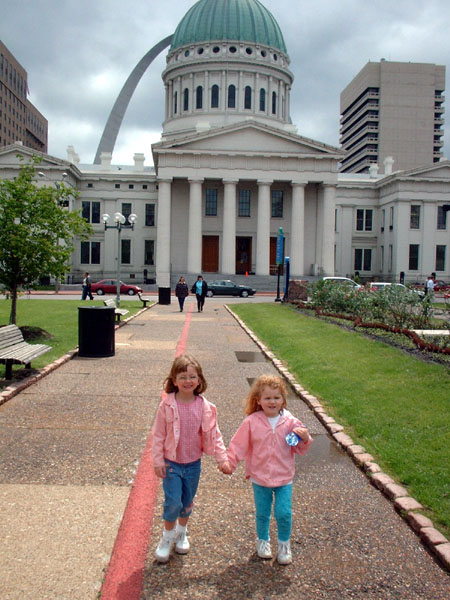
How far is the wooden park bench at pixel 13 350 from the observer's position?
10320 millimetres

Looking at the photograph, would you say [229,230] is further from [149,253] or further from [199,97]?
[199,97]

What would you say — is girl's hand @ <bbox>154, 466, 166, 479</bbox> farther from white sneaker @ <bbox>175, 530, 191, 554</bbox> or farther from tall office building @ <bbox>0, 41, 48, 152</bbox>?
tall office building @ <bbox>0, 41, 48, 152</bbox>

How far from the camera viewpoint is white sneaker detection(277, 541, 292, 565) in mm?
4512

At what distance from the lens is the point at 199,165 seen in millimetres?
64062

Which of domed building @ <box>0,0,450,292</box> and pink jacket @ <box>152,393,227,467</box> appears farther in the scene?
domed building @ <box>0,0,450,292</box>

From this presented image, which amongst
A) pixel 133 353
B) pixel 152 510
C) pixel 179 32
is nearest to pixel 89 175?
pixel 179 32

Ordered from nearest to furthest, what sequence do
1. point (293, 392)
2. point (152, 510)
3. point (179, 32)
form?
point (152, 510), point (293, 392), point (179, 32)

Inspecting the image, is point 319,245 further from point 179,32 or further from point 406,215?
point 179,32

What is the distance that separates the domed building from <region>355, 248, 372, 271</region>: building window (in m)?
0.13

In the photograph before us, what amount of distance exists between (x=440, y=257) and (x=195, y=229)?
29.3m

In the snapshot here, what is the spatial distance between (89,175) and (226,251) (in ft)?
69.4

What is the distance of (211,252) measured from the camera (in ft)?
228

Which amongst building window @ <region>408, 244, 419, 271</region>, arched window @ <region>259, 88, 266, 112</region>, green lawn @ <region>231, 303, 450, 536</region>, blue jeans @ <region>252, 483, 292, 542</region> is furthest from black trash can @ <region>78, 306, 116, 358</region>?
arched window @ <region>259, 88, 266, 112</region>

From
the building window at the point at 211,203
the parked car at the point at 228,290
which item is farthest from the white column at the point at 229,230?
the parked car at the point at 228,290
